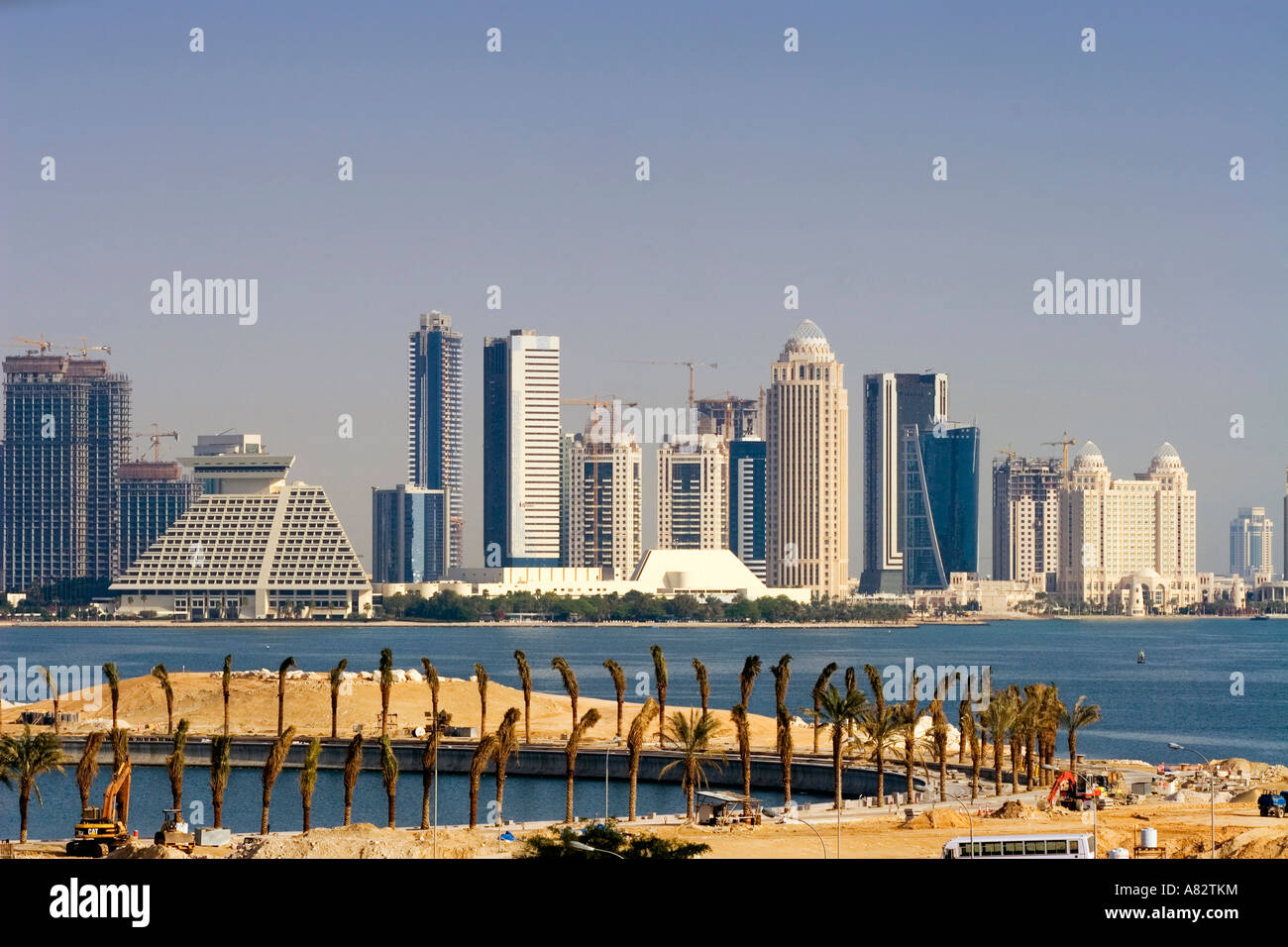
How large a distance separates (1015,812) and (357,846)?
22.1 meters

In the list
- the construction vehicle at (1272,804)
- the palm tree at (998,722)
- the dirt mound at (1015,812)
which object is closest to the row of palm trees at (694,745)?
the palm tree at (998,722)

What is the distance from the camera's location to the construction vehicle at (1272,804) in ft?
205

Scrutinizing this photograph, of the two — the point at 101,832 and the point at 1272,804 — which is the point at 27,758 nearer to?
the point at 101,832

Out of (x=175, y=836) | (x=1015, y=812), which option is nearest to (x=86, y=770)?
(x=175, y=836)

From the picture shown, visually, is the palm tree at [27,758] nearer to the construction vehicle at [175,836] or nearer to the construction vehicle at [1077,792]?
the construction vehicle at [175,836]

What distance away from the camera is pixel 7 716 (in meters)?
109

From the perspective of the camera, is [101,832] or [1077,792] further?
[1077,792]

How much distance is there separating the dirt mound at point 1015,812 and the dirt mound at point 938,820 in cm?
112

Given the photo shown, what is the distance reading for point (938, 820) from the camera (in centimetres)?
6181

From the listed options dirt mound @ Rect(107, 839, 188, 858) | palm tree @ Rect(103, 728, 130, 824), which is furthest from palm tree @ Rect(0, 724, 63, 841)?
dirt mound @ Rect(107, 839, 188, 858)
